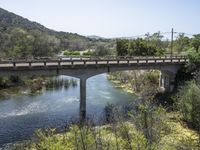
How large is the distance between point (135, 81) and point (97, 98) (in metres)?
14.1

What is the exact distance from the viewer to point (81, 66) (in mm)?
50281

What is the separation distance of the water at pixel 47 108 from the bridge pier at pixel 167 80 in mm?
7933

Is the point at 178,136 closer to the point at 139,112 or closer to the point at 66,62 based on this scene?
the point at 139,112

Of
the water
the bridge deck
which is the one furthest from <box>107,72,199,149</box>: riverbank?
the bridge deck

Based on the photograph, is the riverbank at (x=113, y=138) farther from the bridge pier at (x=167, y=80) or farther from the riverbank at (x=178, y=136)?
the bridge pier at (x=167, y=80)

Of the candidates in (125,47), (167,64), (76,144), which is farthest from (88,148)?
(125,47)

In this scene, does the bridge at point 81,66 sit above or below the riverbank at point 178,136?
above

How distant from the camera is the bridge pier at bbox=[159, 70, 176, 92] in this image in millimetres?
64750

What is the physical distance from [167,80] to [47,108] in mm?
27006

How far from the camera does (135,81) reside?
72.4m

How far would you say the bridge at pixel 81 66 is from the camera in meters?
45.7

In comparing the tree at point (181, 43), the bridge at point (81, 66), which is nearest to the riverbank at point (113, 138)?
the bridge at point (81, 66)

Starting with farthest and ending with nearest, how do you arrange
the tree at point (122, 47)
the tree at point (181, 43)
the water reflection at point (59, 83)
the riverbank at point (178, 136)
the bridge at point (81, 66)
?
the tree at point (181, 43), the tree at point (122, 47), the water reflection at point (59, 83), the bridge at point (81, 66), the riverbank at point (178, 136)

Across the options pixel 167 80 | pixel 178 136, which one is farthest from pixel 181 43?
pixel 178 136
